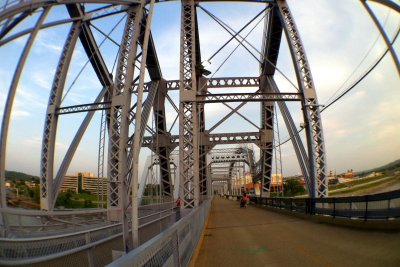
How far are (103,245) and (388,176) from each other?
7.73 metres

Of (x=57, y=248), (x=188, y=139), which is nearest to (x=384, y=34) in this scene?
(x=188, y=139)

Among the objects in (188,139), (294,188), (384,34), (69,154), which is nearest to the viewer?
Result: (384,34)

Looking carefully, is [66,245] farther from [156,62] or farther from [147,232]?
[156,62]

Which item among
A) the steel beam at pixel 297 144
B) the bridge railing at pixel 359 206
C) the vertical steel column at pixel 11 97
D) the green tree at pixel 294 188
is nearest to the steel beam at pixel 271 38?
the steel beam at pixel 297 144

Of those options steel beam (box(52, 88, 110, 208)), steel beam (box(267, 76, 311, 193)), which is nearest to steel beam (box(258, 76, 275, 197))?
steel beam (box(267, 76, 311, 193))

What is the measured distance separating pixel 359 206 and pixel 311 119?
6943mm

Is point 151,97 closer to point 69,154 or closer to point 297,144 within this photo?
point 69,154

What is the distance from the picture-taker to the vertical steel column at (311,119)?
17.6m

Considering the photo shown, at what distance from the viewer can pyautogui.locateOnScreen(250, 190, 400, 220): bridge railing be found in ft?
32.7

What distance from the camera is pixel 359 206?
11977 millimetres

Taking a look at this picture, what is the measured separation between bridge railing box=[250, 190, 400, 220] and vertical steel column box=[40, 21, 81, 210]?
1456 cm

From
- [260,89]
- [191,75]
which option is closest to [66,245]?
[191,75]

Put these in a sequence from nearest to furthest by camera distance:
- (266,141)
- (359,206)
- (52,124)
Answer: (359,206), (52,124), (266,141)

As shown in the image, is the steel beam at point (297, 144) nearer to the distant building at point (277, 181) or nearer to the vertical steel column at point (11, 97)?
the distant building at point (277, 181)
